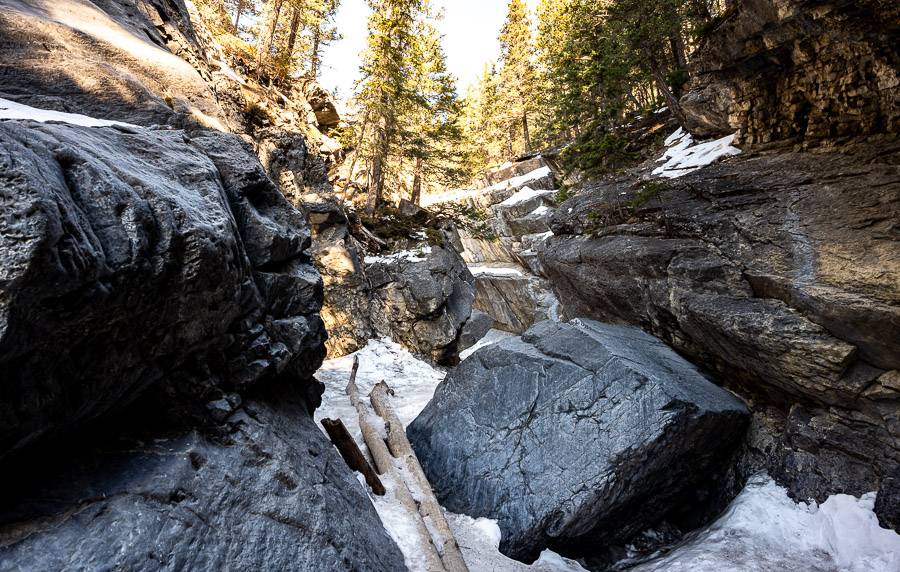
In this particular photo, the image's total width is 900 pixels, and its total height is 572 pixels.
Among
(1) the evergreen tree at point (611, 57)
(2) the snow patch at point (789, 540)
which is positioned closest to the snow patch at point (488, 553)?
(2) the snow patch at point (789, 540)

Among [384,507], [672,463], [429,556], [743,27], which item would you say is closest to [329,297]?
[384,507]

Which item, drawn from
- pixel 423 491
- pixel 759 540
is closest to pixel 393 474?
pixel 423 491

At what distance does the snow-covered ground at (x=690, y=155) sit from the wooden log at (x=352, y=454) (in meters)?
11.9

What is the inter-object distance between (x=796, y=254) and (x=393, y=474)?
8895 millimetres

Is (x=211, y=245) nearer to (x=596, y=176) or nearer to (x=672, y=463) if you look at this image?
(x=672, y=463)

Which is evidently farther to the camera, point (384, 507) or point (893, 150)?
point (893, 150)

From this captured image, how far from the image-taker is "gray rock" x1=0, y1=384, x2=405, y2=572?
298 centimetres

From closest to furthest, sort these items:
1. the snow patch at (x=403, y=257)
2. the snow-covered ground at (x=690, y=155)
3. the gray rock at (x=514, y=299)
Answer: the snow-covered ground at (x=690, y=155) → the snow patch at (x=403, y=257) → the gray rock at (x=514, y=299)

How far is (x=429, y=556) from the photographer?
5.18 m

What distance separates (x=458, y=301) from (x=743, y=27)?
12811mm

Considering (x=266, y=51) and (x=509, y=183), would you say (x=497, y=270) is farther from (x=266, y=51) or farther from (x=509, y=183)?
(x=266, y=51)

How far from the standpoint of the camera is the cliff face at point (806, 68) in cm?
751

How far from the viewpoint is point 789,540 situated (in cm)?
632

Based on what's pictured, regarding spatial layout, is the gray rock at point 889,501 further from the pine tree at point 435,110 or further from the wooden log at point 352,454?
the pine tree at point 435,110
